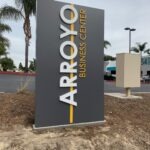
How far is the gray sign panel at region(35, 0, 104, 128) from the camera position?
5.73 metres

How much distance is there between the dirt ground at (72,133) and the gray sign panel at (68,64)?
365 mm

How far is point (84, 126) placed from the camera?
6211mm

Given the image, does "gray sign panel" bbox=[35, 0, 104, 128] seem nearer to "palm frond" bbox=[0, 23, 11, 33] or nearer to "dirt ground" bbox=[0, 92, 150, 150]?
"dirt ground" bbox=[0, 92, 150, 150]

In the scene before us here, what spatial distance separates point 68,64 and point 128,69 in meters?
4.79

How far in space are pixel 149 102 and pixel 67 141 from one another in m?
4.82

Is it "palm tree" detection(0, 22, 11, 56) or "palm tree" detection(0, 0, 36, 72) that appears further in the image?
"palm tree" detection(0, 22, 11, 56)

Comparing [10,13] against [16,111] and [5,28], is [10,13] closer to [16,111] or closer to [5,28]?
[5,28]

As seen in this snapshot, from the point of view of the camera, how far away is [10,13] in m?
20.6

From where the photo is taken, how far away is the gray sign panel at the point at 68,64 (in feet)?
18.8

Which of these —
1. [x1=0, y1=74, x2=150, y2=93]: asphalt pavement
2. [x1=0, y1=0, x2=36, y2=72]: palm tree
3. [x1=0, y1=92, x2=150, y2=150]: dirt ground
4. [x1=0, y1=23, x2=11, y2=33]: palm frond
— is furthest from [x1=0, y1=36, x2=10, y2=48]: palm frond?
[x1=0, y1=92, x2=150, y2=150]: dirt ground

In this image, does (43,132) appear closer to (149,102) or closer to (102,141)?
(102,141)

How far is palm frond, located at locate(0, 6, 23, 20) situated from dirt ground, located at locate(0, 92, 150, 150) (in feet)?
47.6

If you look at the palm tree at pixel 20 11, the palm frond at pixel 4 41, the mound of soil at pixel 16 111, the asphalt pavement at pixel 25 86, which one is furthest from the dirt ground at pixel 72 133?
the palm frond at pixel 4 41

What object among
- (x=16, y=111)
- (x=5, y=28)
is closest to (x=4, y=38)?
(x=5, y=28)
